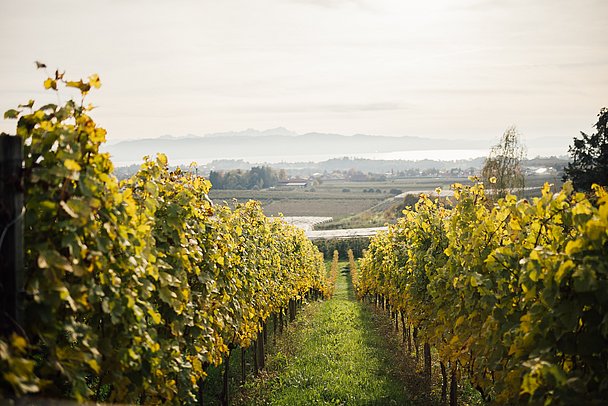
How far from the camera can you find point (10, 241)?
10.3ft

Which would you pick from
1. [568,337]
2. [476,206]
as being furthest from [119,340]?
[476,206]

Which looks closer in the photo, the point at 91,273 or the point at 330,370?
the point at 91,273

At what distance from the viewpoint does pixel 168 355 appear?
521 cm

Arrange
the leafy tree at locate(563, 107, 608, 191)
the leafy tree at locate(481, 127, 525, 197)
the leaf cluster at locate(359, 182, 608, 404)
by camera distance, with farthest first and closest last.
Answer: the leafy tree at locate(481, 127, 525, 197) < the leafy tree at locate(563, 107, 608, 191) < the leaf cluster at locate(359, 182, 608, 404)

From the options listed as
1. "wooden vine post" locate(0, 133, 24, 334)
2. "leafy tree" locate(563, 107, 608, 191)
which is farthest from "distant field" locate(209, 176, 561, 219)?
"wooden vine post" locate(0, 133, 24, 334)

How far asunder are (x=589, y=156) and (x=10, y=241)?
3750 centimetres

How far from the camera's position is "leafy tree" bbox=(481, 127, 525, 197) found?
45000 mm

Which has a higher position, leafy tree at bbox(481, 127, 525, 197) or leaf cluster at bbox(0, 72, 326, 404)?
leafy tree at bbox(481, 127, 525, 197)

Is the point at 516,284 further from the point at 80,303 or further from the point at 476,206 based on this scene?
the point at 80,303

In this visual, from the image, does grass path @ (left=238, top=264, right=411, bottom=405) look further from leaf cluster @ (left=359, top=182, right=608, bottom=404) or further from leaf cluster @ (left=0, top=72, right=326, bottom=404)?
leaf cluster @ (left=0, top=72, right=326, bottom=404)

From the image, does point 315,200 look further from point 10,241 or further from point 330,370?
point 10,241

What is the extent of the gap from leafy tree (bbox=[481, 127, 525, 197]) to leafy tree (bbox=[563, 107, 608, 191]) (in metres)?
8.82

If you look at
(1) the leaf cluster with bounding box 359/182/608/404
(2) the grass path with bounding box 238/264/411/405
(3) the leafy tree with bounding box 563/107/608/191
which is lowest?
(2) the grass path with bounding box 238/264/411/405

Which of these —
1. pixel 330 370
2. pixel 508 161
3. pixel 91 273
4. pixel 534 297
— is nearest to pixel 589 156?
pixel 508 161
